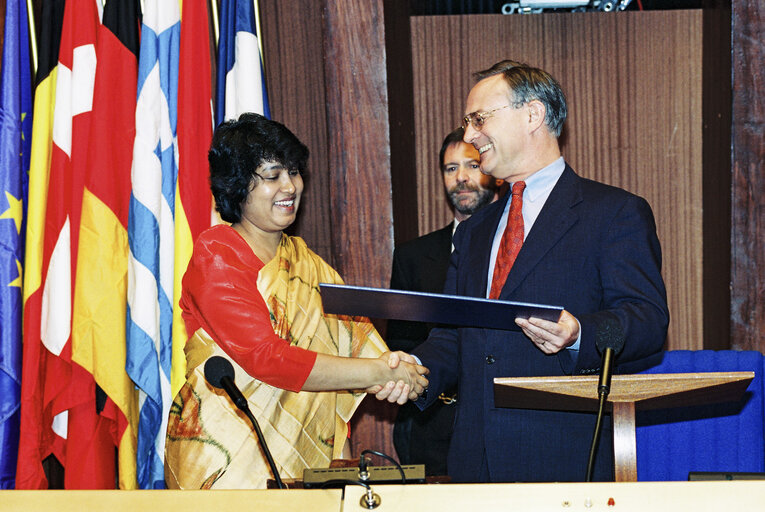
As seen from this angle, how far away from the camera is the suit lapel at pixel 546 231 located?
87.4 inches

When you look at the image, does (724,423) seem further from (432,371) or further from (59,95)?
(59,95)

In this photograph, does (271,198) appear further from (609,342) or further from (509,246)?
(609,342)

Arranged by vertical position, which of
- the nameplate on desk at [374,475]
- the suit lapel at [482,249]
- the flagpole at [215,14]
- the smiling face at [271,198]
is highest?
the flagpole at [215,14]

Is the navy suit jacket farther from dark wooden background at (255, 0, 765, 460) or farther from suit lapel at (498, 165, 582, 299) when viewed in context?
dark wooden background at (255, 0, 765, 460)

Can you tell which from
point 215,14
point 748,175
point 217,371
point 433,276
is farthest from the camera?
point 215,14

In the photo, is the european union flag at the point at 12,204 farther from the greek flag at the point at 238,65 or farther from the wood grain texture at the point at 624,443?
the wood grain texture at the point at 624,443

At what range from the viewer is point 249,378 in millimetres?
2477

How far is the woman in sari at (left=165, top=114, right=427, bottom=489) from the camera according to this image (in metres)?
2.39

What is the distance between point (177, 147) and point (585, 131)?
1.79 m

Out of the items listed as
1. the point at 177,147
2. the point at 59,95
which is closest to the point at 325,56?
the point at 177,147

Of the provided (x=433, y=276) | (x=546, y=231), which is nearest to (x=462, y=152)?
(x=433, y=276)

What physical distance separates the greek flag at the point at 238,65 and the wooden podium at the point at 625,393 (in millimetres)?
1949

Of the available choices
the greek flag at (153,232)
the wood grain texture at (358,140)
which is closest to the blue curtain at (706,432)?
the wood grain texture at (358,140)

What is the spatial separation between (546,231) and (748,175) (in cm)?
147
